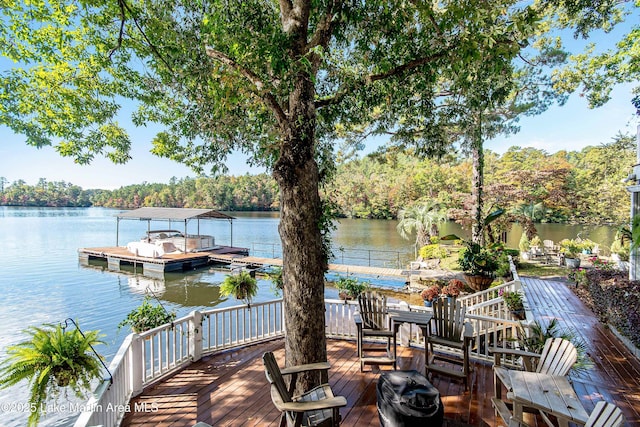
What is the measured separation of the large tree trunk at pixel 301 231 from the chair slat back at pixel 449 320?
1.77 meters

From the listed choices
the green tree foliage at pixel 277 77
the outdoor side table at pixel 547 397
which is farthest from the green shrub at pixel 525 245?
the outdoor side table at pixel 547 397

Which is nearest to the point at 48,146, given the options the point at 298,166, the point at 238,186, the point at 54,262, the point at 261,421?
the point at 298,166

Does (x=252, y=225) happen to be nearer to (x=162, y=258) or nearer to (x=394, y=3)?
(x=162, y=258)

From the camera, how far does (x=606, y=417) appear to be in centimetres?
178

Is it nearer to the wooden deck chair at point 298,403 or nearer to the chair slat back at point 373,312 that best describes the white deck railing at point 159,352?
the chair slat back at point 373,312

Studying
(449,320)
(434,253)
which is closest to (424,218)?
(434,253)

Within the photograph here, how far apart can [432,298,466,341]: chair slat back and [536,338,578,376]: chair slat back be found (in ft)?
2.99

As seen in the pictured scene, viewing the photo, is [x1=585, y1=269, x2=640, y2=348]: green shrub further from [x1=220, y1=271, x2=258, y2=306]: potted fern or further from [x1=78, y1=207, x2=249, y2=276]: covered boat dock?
[x1=78, y1=207, x2=249, y2=276]: covered boat dock

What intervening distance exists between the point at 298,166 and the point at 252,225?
36.0 m

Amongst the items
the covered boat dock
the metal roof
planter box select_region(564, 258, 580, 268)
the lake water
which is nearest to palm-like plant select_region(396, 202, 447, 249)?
the lake water

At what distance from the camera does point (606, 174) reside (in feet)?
51.8

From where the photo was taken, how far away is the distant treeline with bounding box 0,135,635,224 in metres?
13.9

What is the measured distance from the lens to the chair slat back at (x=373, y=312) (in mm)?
4434

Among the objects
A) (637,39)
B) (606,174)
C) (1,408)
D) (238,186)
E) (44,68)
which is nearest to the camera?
(1,408)
